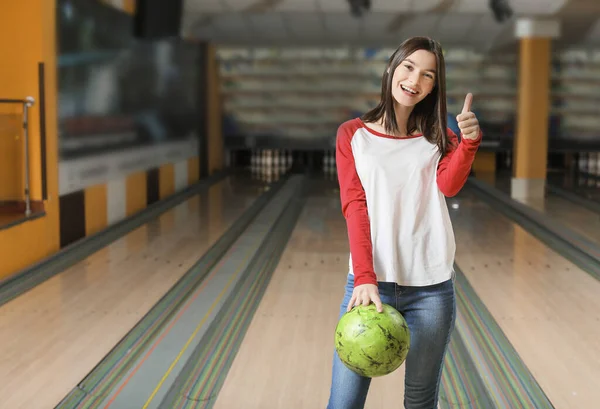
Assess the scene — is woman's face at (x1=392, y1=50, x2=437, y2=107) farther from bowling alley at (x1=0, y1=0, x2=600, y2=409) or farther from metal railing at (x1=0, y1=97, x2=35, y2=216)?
metal railing at (x1=0, y1=97, x2=35, y2=216)

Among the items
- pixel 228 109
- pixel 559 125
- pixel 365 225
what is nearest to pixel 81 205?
pixel 365 225

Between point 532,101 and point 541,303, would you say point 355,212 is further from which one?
point 532,101

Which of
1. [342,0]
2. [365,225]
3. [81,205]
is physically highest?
[342,0]

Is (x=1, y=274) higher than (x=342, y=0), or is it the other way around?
(x=342, y=0)

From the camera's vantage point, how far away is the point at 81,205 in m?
5.94

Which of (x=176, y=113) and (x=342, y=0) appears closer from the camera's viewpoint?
(x=342, y=0)

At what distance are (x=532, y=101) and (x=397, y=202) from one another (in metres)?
9.80

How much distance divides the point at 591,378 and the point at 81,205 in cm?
424

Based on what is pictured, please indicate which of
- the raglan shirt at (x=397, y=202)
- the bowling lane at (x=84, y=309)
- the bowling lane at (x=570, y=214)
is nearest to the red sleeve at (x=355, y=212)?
the raglan shirt at (x=397, y=202)

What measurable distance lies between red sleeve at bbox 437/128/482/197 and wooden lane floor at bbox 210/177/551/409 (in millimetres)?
1268

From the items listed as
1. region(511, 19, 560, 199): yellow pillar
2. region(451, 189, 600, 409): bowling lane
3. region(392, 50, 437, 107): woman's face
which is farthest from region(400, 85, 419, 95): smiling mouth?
region(511, 19, 560, 199): yellow pillar

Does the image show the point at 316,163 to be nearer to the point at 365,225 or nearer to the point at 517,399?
the point at 517,399

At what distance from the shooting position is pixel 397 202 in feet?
5.52

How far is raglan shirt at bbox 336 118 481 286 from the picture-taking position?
5.50 feet
